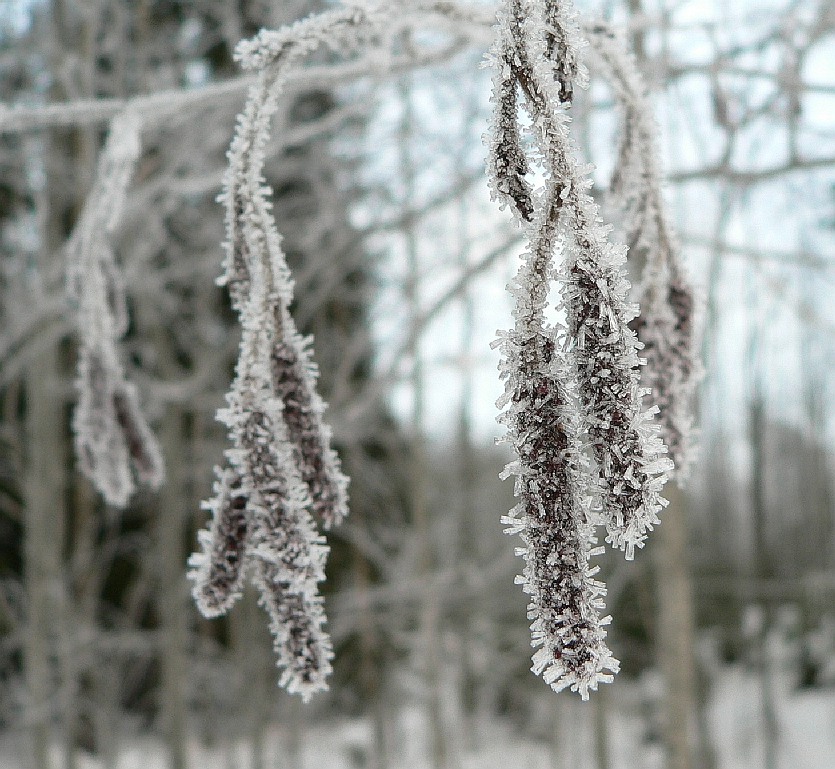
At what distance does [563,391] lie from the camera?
1.72 ft

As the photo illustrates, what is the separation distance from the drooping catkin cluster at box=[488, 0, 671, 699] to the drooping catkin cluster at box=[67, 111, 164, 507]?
0.62 m

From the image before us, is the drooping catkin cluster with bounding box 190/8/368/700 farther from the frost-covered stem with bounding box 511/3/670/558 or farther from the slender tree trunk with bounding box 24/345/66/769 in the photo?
the slender tree trunk with bounding box 24/345/66/769

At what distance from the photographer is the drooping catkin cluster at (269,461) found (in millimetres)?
669

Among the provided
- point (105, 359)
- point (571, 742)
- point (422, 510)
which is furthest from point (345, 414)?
point (571, 742)

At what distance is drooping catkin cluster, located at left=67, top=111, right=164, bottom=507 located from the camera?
40.2 inches

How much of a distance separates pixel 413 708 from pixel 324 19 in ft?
43.0

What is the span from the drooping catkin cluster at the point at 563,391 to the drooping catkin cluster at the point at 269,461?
21 centimetres

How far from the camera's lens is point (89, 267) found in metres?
1.03

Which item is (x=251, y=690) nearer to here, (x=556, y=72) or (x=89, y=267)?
(x=89, y=267)

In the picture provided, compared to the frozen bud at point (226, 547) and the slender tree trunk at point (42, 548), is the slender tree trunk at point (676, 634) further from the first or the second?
the slender tree trunk at point (42, 548)

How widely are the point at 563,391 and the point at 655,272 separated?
420mm

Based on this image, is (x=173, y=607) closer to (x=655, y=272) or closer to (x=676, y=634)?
(x=676, y=634)

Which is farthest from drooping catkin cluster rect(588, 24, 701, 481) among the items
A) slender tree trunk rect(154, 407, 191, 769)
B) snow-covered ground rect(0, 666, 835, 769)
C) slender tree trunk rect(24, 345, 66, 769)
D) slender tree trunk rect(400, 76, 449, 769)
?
snow-covered ground rect(0, 666, 835, 769)

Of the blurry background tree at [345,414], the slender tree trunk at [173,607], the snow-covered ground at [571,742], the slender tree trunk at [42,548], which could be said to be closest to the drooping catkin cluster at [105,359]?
the blurry background tree at [345,414]
